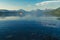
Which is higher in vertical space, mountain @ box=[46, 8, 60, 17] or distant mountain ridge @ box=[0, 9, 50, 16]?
distant mountain ridge @ box=[0, 9, 50, 16]

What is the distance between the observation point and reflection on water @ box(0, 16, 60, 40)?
2910mm

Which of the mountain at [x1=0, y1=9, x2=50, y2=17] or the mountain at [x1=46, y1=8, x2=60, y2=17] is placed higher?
the mountain at [x1=0, y1=9, x2=50, y2=17]

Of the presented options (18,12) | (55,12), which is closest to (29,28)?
(18,12)

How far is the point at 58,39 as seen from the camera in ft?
9.85

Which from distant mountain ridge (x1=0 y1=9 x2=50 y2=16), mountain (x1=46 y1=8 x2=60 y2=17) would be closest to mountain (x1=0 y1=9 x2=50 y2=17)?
distant mountain ridge (x1=0 y1=9 x2=50 y2=16)

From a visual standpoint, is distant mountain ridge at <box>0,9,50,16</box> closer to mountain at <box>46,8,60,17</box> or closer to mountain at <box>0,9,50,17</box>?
mountain at <box>0,9,50,17</box>

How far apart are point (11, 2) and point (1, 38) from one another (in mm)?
613

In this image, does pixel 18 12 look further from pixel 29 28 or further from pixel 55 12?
pixel 55 12

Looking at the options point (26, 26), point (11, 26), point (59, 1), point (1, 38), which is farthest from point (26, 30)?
point (59, 1)

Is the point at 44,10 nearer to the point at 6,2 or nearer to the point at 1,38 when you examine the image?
the point at 6,2

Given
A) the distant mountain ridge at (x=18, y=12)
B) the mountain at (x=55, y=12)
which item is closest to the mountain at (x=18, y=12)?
the distant mountain ridge at (x=18, y=12)

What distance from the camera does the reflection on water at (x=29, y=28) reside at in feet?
9.55

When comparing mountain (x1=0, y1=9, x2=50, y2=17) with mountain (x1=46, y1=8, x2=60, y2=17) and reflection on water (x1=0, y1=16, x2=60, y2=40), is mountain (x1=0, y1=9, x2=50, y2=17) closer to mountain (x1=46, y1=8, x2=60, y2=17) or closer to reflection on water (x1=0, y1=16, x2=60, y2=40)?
reflection on water (x1=0, y1=16, x2=60, y2=40)

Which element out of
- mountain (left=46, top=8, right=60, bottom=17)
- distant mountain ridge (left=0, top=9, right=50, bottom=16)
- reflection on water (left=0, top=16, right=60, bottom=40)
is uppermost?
distant mountain ridge (left=0, top=9, right=50, bottom=16)
